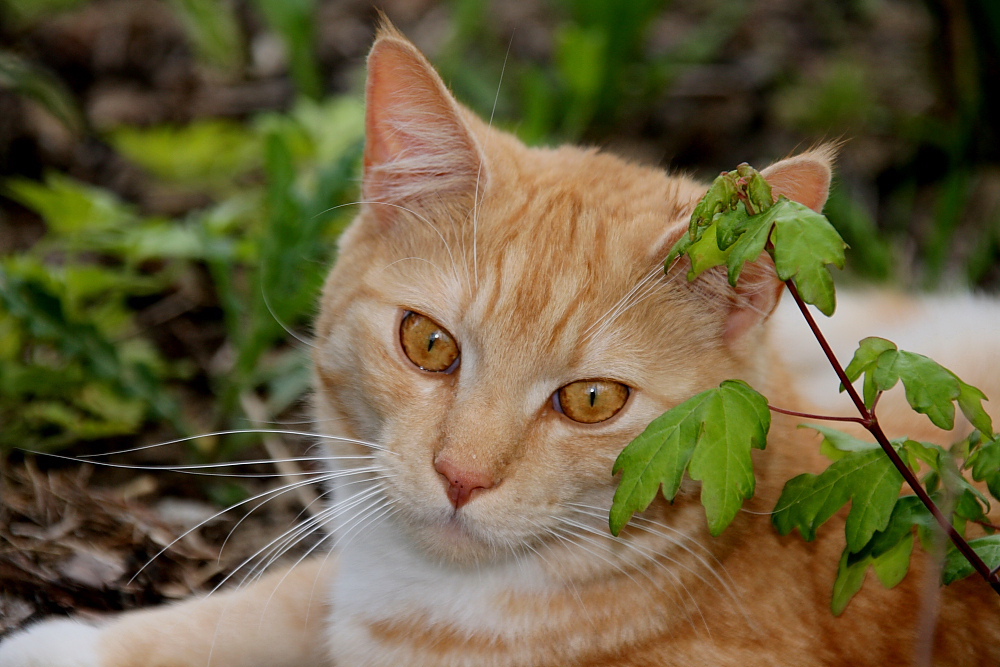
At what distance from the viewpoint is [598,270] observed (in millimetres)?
1834

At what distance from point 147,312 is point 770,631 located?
98.7 inches

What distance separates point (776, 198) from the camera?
1676 millimetres

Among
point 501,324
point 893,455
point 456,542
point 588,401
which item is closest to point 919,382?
point 893,455

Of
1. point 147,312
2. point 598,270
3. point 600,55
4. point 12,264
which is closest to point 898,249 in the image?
point 600,55

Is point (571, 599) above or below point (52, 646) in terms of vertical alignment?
above

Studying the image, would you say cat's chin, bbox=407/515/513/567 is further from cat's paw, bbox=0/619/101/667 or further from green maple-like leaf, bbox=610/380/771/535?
cat's paw, bbox=0/619/101/667

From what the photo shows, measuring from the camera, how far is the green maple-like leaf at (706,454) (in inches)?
56.7

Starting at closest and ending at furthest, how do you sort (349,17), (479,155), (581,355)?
1. (581,355)
2. (479,155)
3. (349,17)

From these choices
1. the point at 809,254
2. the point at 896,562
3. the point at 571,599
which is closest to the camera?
the point at 809,254

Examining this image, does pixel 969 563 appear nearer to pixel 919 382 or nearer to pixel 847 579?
pixel 847 579

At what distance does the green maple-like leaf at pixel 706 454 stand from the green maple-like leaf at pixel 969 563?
415mm

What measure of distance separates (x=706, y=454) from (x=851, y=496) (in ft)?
1.00

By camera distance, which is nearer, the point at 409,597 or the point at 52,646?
the point at 409,597

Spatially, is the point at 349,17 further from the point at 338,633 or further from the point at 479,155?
the point at 338,633
